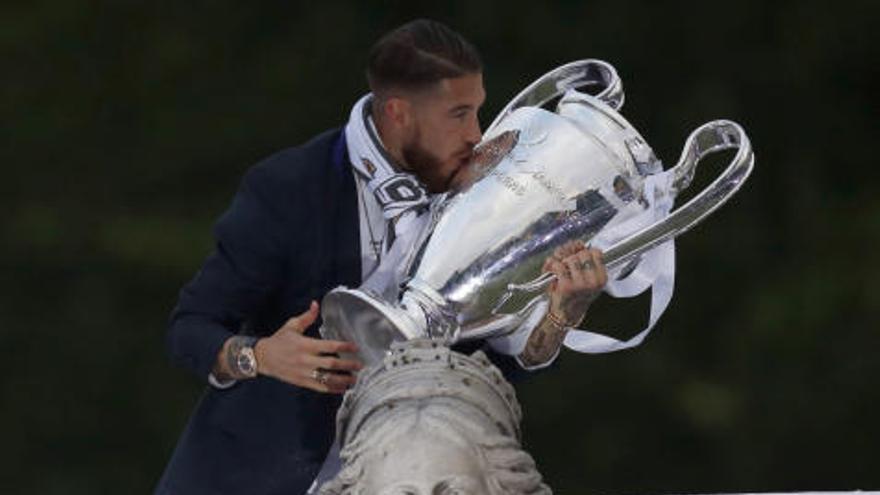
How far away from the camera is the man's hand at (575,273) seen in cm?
302

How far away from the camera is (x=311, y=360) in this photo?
304 cm

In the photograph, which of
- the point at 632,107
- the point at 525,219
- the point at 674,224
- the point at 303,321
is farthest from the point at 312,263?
the point at 632,107

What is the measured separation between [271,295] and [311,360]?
8.7 inches

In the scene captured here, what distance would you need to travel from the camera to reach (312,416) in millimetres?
3275

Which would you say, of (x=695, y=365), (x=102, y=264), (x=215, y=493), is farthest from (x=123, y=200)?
(x=215, y=493)

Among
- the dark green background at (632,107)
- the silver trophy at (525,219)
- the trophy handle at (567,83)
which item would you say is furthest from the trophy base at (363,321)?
the dark green background at (632,107)

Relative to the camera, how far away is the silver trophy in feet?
9.93

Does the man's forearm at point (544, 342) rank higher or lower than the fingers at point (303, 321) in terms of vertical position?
lower

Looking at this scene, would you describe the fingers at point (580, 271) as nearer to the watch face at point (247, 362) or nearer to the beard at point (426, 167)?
the beard at point (426, 167)

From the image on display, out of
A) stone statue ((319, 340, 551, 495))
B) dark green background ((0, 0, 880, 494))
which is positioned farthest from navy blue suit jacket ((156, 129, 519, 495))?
dark green background ((0, 0, 880, 494))

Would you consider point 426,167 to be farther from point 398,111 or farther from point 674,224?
point 674,224

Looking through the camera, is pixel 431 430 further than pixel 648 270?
No

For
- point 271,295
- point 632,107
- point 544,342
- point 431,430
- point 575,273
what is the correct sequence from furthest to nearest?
point 632,107 < point 271,295 < point 544,342 < point 575,273 < point 431,430

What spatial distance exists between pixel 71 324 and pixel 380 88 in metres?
2.40
